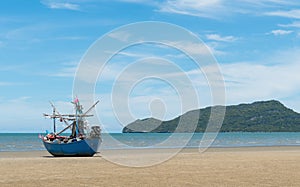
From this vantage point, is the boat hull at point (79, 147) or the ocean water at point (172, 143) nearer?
the boat hull at point (79, 147)

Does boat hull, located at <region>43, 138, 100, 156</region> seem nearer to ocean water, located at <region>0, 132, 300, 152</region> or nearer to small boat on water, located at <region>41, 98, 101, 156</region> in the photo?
small boat on water, located at <region>41, 98, 101, 156</region>

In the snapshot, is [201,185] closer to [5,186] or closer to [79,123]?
[5,186]

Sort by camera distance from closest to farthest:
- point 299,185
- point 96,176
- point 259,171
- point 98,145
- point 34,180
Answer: point 299,185 < point 34,180 < point 96,176 < point 259,171 < point 98,145

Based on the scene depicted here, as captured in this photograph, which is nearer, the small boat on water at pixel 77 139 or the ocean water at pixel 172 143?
the small boat on water at pixel 77 139

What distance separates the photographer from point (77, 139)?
40469mm

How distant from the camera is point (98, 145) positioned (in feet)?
134

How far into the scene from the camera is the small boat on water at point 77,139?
131 ft

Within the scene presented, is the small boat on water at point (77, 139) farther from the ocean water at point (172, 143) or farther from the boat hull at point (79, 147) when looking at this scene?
the ocean water at point (172, 143)

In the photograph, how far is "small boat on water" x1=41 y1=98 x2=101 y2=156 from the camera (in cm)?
3997

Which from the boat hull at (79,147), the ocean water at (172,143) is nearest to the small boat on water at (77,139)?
the boat hull at (79,147)

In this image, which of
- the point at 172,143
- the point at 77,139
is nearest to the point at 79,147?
the point at 77,139

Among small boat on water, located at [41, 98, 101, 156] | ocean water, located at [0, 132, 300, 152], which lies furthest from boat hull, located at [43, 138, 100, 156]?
ocean water, located at [0, 132, 300, 152]

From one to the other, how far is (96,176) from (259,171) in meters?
7.59

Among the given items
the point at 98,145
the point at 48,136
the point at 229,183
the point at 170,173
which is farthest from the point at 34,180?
the point at 48,136
